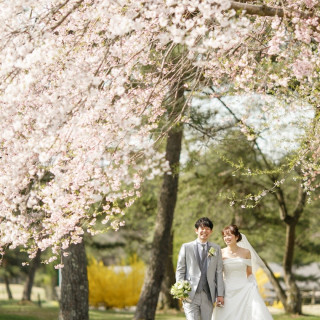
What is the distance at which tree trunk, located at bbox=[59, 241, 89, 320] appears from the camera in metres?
11.8

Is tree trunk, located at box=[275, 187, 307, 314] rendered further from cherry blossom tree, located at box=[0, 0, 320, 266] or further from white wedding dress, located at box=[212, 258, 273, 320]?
cherry blossom tree, located at box=[0, 0, 320, 266]

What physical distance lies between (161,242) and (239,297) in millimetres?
6712

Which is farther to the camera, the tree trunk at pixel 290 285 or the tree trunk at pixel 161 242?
the tree trunk at pixel 290 285

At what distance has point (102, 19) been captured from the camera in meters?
6.79

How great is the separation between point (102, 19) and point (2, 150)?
6.46 feet

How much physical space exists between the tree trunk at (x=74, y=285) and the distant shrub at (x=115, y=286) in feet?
32.7

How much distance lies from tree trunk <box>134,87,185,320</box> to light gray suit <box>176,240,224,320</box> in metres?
6.69

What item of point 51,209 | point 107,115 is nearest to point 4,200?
point 51,209

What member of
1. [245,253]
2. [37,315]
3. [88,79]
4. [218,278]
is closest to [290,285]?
[37,315]

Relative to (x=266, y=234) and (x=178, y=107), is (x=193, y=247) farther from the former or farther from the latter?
(x=266, y=234)

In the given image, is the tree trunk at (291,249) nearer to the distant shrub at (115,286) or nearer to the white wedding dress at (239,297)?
the distant shrub at (115,286)

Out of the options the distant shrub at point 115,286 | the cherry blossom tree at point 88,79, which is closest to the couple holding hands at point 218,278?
the cherry blossom tree at point 88,79

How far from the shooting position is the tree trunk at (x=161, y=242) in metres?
Answer: 14.1

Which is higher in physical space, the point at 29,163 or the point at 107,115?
the point at 107,115
